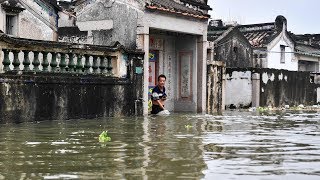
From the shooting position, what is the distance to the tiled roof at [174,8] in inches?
701

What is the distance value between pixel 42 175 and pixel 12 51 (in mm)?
8293

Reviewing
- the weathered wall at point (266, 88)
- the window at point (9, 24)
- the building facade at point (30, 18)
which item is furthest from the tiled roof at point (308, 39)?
the window at point (9, 24)

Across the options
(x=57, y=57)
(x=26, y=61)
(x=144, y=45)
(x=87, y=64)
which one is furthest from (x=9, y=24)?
(x=26, y=61)

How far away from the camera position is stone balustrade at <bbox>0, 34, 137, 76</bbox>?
42.9ft

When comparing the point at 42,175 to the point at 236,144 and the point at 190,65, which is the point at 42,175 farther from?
the point at 190,65

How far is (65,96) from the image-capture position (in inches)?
561

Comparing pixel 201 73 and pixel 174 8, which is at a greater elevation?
pixel 174 8

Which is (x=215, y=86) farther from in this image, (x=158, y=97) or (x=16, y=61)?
(x=16, y=61)

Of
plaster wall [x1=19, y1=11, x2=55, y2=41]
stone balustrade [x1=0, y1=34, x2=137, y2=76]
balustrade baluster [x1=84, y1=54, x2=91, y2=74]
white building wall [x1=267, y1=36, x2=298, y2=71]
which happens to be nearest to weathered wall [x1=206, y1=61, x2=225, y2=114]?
stone balustrade [x1=0, y1=34, x2=137, y2=76]

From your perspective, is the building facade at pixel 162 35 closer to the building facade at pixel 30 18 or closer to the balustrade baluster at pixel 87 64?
the balustrade baluster at pixel 87 64

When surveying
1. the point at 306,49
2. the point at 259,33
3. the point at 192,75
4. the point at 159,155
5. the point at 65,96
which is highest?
the point at 259,33

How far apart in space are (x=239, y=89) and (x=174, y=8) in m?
7.75

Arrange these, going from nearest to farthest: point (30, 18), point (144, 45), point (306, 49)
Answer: point (144, 45), point (30, 18), point (306, 49)

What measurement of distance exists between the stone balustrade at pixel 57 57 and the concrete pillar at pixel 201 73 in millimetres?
4427
